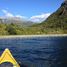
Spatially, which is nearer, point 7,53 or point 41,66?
point 7,53

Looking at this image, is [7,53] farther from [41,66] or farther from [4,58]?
[41,66]

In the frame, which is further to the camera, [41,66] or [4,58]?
[41,66]

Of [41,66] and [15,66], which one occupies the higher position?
[15,66]

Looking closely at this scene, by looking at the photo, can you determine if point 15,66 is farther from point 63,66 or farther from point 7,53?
point 63,66

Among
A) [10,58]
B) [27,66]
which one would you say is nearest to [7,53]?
[10,58]

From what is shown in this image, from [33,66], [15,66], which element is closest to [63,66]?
[33,66]

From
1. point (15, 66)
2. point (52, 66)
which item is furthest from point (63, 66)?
point (15, 66)

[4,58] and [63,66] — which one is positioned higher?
[4,58]
